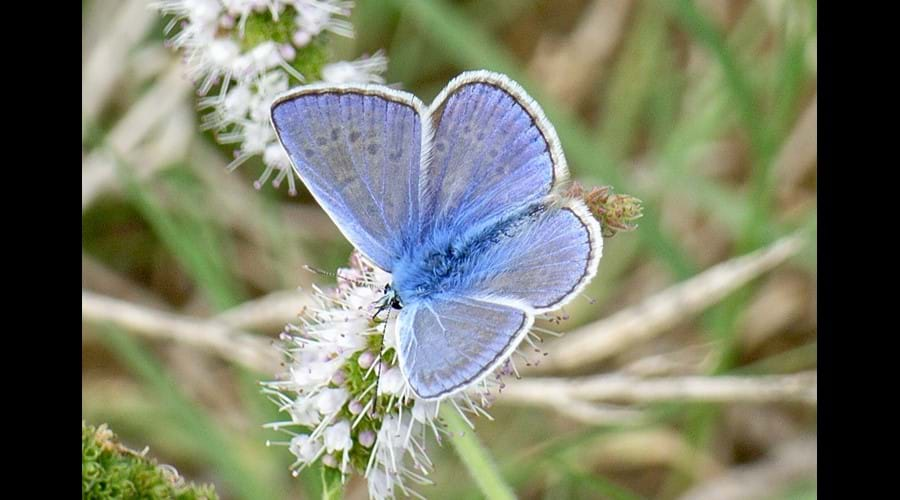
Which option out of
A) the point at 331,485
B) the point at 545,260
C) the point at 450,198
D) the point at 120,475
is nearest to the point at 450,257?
the point at 450,198

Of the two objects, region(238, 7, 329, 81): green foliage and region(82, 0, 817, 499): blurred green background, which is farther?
A: region(82, 0, 817, 499): blurred green background

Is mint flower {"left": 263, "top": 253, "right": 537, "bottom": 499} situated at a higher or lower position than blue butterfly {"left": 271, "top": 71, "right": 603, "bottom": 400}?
lower

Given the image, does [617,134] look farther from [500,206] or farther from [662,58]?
[500,206]

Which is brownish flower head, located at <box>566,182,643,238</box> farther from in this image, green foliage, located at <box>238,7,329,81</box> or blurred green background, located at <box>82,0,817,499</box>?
blurred green background, located at <box>82,0,817,499</box>

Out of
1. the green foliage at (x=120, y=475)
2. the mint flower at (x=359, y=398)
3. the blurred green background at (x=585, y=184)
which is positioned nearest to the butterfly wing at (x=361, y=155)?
the mint flower at (x=359, y=398)

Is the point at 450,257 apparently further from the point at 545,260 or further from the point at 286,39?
the point at 286,39

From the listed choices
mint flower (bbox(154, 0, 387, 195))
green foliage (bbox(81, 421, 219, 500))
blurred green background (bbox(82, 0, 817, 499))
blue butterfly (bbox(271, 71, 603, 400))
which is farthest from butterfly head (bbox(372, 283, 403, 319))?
blurred green background (bbox(82, 0, 817, 499))

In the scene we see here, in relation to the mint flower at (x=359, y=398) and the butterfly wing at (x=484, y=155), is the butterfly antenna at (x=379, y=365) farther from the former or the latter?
the butterfly wing at (x=484, y=155)
